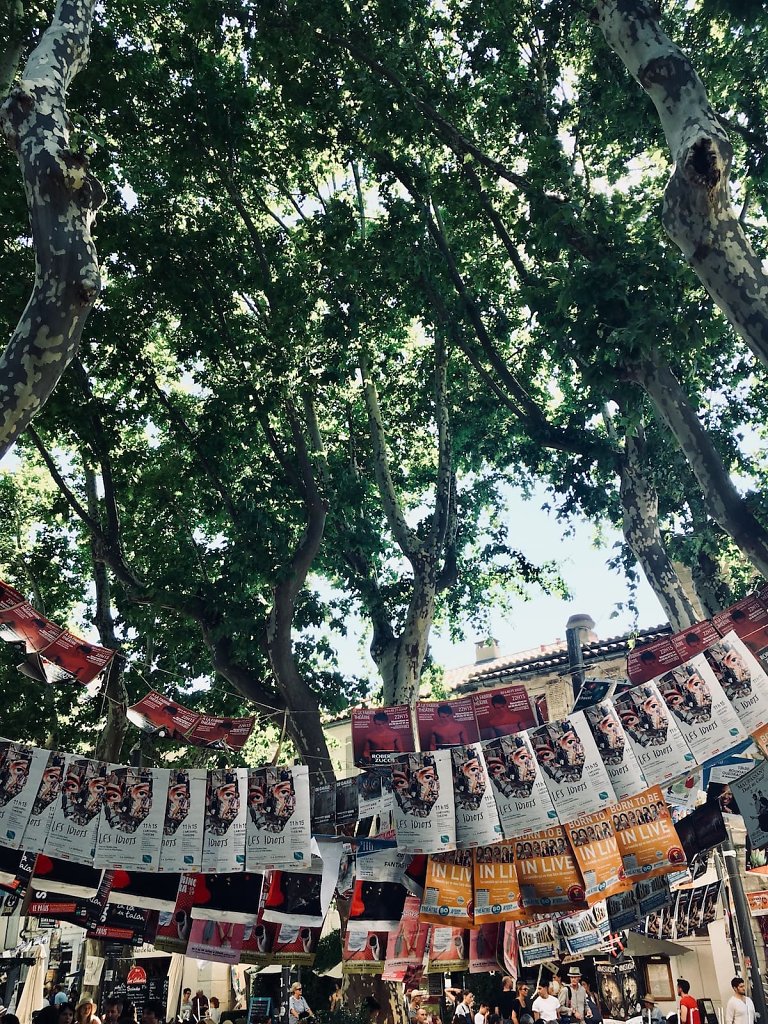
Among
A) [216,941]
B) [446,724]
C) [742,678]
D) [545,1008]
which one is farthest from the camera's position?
[545,1008]

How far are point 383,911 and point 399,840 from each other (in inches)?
36.1

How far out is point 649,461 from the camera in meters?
10.9

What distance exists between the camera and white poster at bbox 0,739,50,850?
270 inches

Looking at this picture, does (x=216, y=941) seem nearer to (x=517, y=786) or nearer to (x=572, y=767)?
(x=517, y=786)

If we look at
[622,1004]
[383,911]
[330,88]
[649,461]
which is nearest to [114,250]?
[330,88]

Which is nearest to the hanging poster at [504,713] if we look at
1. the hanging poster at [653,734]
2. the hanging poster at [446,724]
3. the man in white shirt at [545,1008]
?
the hanging poster at [446,724]

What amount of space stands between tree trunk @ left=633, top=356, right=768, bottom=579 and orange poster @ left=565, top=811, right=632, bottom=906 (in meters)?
2.62

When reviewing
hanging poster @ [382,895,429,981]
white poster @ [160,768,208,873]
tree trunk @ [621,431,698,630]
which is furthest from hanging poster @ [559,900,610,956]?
white poster @ [160,768,208,873]

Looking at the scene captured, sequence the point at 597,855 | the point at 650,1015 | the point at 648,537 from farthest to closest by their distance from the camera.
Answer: the point at 650,1015 → the point at 648,537 → the point at 597,855

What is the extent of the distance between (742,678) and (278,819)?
4197 mm

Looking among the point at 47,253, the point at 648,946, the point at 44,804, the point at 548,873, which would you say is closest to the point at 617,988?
the point at 648,946

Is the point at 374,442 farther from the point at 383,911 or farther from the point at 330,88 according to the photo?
the point at 383,911

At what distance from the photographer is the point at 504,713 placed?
7.39 metres

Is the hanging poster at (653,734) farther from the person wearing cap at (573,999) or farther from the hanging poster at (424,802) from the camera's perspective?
the person wearing cap at (573,999)
